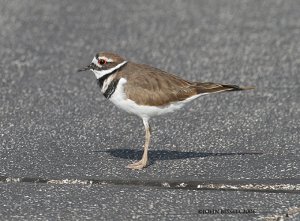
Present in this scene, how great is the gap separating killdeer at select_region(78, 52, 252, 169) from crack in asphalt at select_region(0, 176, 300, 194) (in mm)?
392

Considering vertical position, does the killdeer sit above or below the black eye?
below

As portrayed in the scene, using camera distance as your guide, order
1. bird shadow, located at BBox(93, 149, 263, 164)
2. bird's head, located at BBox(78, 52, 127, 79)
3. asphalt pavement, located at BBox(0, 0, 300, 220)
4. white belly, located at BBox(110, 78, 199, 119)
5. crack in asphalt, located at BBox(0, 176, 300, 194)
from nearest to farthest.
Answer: asphalt pavement, located at BBox(0, 0, 300, 220)
crack in asphalt, located at BBox(0, 176, 300, 194)
white belly, located at BBox(110, 78, 199, 119)
bird's head, located at BBox(78, 52, 127, 79)
bird shadow, located at BBox(93, 149, 263, 164)

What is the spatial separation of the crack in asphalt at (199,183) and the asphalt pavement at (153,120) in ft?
0.05

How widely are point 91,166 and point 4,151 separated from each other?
3.00 feet

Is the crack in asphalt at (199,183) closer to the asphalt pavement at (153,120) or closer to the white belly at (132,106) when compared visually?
the asphalt pavement at (153,120)

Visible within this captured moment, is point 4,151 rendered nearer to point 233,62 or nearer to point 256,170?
point 256,170

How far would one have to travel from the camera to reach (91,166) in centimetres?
684

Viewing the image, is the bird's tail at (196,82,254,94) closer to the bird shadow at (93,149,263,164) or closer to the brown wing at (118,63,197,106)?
the brown wing at (118,63,197,106)

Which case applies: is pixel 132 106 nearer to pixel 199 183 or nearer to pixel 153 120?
pixel 199 183

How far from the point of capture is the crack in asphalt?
6.27 m

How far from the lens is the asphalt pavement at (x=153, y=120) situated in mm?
5980

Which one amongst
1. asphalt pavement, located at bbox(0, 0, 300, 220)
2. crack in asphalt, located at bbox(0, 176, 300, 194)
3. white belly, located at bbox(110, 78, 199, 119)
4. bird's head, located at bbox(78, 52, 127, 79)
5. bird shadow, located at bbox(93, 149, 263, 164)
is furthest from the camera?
bird shadow, located at bbox(93, 149, 263, 164)

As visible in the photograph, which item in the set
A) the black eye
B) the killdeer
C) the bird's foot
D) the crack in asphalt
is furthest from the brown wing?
the crack in asphalt

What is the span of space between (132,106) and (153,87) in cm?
27
